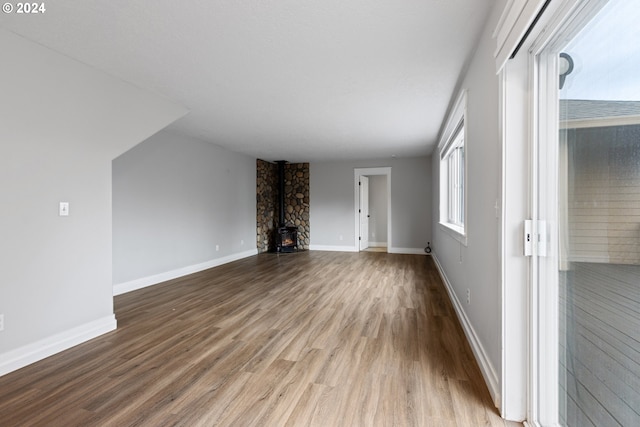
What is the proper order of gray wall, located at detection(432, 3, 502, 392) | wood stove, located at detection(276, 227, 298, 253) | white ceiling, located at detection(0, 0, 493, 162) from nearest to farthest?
gray wall, located at detection(432, 3, 502, 392) → white ceiling, located at detection(0, 0, 493, 162) → wood stove, located at detection(276, 227, 298, 253)

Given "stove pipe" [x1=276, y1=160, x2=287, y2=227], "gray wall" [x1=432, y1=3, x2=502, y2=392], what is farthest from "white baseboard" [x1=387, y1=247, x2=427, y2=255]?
"gray wall" [x1=432, y1=3, x2=502, y2=392]

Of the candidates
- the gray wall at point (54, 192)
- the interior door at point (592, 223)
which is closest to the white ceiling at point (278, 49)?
the gray wall at point (54, 192)

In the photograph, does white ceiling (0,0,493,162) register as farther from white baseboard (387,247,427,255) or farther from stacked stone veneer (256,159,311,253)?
white baseboard (387,247,427,255)

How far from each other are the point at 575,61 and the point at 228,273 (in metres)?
4.92

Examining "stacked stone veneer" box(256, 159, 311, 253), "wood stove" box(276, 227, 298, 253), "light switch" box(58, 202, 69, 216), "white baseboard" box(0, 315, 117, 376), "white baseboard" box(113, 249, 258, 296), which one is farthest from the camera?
"stacked stone veneer" box(256, 159, 311, 253)

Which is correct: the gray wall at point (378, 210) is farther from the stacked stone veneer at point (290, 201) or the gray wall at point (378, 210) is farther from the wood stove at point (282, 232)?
the wood stove at point (282, 232)

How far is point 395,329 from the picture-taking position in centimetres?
271

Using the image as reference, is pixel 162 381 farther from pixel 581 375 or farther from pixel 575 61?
pixel 575 61

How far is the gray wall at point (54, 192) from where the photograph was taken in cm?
209

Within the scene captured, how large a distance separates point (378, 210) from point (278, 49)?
6.99m

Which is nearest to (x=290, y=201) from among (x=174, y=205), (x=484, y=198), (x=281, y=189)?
(x=281, y=189)

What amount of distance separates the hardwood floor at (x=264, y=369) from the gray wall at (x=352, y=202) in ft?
12.3

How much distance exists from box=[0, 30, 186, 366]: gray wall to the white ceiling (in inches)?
9.0

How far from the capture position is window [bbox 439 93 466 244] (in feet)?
10.8
